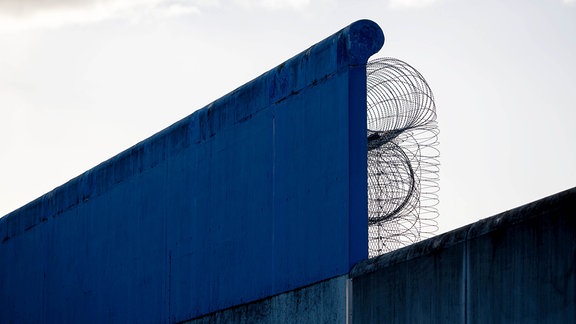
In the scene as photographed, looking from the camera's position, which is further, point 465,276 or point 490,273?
point 465,276

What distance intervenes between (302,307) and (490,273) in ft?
13.2

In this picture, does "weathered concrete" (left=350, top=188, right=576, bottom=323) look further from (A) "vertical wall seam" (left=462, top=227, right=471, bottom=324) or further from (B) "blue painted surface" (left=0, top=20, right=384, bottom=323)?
(B) "blue painted surface" (left=0, top=20, right=384, bottom=323)

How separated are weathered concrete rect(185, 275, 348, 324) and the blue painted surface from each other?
13 cm

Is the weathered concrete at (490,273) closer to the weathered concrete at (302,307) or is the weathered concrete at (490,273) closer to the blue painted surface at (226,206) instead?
the weathered concrete at (302,307)

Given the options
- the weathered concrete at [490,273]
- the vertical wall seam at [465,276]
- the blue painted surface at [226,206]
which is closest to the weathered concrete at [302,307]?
the blue painted surface at [226,206]

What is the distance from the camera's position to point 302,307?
587 inches

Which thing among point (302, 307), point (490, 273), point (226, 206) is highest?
point (226, 206)

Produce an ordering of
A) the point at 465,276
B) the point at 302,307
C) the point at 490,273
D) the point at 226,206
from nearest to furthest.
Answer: the point at 490,273 → the point at 465,276 → the point at 302,307 → the point at 226,206

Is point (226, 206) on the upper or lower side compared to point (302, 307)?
upper

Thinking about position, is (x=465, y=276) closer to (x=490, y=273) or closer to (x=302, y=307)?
(x=490, y=273)

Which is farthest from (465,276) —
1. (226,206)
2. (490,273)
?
(226,206)

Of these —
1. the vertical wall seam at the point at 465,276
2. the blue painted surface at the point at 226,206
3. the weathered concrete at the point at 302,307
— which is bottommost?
the vertical wall seam at the point at 465,276

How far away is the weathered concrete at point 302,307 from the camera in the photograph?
14.1 m

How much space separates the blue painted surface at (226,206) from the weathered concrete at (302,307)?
0.13 metres
